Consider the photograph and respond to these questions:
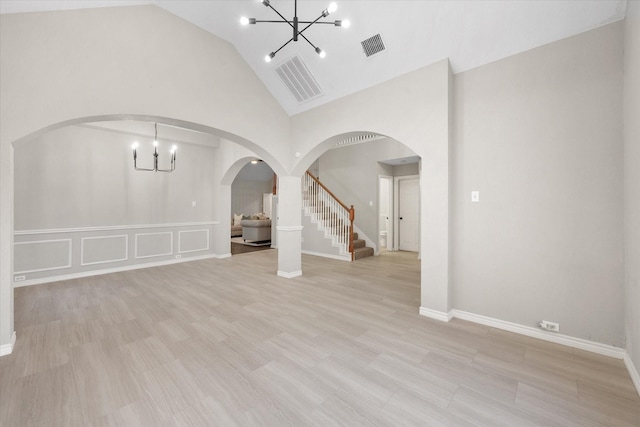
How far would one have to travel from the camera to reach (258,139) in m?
4.40

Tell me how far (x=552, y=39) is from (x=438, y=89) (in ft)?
3.49

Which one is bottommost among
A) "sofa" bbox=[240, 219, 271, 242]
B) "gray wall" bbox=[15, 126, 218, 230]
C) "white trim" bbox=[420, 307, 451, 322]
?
"white trim" bbox=[420, 307, 451, 322]

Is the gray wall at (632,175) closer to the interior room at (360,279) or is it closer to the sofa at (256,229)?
the interior room at (360,279)

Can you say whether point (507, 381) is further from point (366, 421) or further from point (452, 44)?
point (452, 44)

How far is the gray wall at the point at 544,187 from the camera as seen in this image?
2344mm

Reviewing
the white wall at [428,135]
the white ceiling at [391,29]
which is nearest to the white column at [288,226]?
the white ceiling at [391,29]

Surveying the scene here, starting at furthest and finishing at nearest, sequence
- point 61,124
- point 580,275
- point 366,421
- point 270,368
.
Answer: point 61,124
point 580,275
point 270,368
point 366,421

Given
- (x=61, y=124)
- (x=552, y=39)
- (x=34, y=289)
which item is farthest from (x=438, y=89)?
(x=34, y=289)

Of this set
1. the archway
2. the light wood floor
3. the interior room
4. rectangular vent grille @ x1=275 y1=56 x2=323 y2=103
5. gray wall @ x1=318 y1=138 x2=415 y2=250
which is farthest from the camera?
gray wall @ x1=318 y1=138 x2=415 y2=250

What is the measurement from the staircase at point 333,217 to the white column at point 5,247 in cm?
558

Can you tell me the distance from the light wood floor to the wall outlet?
17 cm

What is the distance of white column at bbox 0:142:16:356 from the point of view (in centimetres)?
Answer: 233

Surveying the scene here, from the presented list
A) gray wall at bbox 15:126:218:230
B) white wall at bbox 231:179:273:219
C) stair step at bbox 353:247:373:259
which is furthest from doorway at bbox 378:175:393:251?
white wall at bbox 231:179:273:219

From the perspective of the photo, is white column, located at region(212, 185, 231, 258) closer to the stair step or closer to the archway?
the archway
